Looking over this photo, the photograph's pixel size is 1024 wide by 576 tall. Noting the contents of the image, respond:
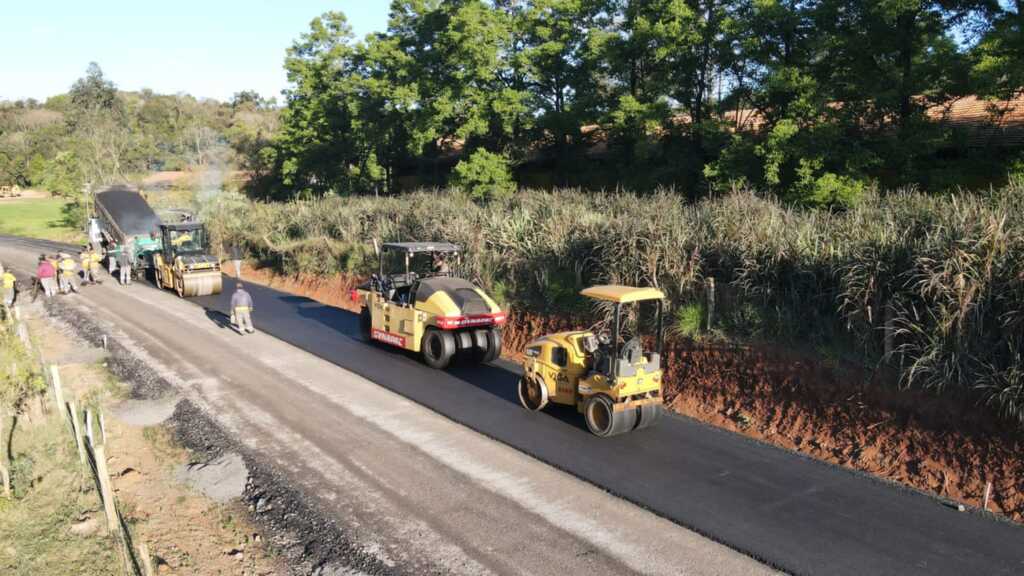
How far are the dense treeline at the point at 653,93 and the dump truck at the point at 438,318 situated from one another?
1249cm

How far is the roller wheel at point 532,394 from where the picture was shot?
1187 centimetres

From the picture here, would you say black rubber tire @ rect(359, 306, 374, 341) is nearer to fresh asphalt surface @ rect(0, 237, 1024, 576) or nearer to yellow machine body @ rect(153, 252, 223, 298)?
fresh asphalt surface @ rect(0, 237, 1024, 576)

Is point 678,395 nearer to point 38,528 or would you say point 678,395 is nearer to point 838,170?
point 38,528

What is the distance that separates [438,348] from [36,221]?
178 ft

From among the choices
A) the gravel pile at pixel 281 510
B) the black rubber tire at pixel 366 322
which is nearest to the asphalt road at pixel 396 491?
the gravel pile at pixel 281 510

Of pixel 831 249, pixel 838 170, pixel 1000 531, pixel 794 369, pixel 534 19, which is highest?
pixel 534 19

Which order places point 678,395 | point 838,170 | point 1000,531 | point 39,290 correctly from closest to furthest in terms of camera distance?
point 1000,531
point 678,395
point 838,170
point 39,290

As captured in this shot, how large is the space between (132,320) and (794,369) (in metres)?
17.9

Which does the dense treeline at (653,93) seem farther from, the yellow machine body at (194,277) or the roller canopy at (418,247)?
the yellow machine body at (194,277)

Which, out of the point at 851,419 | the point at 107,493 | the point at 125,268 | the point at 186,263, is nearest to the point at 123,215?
the point at 125,268

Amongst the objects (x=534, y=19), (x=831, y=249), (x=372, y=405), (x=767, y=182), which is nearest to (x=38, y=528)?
(x=372, y=405)

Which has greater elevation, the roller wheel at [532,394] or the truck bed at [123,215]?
the truck bed at [123,215]

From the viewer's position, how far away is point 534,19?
3325cm

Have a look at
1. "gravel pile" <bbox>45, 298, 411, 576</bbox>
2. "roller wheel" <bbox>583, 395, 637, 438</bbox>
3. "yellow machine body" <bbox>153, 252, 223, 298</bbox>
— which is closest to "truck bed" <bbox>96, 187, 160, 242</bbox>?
"yellow machine body" <bbox>153, 252, 223, 298</bbox>
